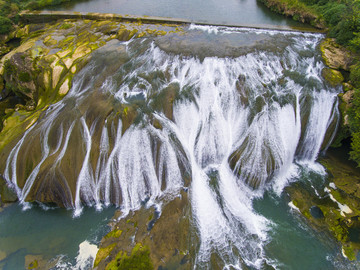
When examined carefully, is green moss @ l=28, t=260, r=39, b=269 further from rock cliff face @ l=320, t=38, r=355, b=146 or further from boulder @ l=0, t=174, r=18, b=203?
rock cliff face @ l=320, t=38, r=355, b=146

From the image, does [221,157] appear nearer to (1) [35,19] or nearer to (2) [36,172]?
(2) [36,172]

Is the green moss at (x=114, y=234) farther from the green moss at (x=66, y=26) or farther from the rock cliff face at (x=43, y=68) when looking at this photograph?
the green moss at (x=66, y=26)

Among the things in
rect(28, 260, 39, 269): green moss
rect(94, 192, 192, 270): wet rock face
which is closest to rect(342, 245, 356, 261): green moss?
rect(94, 192, 192, 270): wet rock face

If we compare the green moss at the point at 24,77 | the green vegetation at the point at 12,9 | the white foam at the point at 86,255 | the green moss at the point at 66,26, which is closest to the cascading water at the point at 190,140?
the white foam at the point at 86,255

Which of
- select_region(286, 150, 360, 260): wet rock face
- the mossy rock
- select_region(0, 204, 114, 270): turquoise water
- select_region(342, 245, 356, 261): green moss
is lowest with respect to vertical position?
select_region(0, 204, 114, 270): turquoise water

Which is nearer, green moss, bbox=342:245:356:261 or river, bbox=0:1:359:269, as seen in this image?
green moss, bbox=342:245:356:261

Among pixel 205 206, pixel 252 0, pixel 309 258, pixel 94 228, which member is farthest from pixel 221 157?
pixel 252 0

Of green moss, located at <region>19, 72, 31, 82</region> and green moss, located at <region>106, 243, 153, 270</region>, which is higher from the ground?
green moss, located at <region>19, 72, 31, 82</region>
